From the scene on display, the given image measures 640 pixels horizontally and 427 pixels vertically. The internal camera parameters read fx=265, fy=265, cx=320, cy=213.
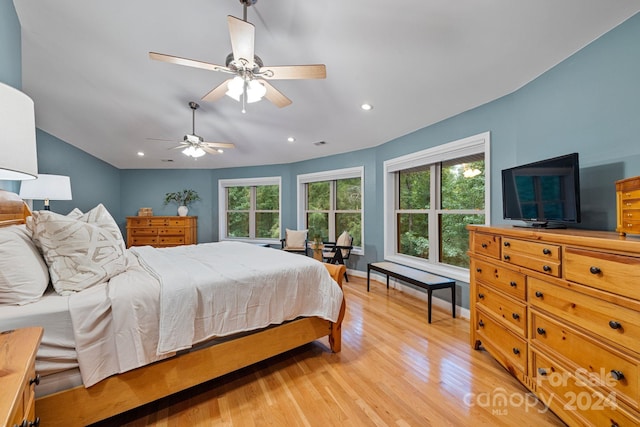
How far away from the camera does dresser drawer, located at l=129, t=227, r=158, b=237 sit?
19.7ft

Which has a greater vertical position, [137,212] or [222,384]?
[137,212]

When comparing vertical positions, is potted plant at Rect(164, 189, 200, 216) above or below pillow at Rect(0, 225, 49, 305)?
above

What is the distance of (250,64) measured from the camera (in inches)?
73.6

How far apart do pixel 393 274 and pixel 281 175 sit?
3.61 metres

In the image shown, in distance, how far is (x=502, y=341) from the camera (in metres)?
1.92

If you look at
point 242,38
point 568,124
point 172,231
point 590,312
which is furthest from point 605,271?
point 172,231

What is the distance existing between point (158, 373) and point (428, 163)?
11.8ft

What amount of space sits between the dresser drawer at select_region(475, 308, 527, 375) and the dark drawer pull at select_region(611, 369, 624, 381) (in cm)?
51

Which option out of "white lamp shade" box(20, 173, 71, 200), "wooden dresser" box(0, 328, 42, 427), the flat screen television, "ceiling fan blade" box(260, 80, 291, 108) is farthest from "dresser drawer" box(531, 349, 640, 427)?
"white lamp shade" box(20, 173, 71, 200)

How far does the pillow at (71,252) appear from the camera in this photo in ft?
4.79

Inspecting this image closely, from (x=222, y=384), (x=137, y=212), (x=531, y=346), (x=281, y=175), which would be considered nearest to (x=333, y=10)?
(x=531, y=346)

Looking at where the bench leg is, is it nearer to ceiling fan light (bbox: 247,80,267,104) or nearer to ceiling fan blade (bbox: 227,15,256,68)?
ceiling fan light (bbox: 247,80,267,104)

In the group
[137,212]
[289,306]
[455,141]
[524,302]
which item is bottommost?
[289,306]

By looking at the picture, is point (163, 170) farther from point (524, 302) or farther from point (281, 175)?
point (524, 302)
